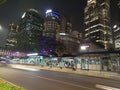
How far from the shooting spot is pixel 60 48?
95.4 m

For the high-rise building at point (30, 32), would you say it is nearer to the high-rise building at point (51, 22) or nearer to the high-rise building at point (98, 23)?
the high-rise building at point (51, 22)

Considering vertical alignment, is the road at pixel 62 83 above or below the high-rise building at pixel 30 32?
below

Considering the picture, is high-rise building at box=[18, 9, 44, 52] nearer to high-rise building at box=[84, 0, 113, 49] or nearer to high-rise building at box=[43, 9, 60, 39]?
high-rise building at box=[43, 9, 60, 39]

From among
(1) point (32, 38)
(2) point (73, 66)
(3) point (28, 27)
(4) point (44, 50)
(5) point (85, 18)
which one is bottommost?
(2) point (73, 66)

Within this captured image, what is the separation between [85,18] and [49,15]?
116 feet

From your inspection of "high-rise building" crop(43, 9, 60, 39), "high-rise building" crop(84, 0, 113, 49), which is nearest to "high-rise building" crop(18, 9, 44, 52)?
"high-rise building" crop(43, 9, 60, 39)

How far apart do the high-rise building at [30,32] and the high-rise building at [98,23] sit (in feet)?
131

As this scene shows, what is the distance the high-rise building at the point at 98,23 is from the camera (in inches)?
5689

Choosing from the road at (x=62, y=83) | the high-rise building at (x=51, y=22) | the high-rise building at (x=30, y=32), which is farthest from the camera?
the high-rise building at (x=51, y=22)

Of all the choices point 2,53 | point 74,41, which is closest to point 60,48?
point 2,53

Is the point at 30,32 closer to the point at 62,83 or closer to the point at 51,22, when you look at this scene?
the point at 51,22

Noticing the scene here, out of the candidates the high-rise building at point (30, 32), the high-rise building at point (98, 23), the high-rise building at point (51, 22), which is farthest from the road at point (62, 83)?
the high-rise building at point (51, 22)

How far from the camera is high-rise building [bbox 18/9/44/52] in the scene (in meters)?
99.4

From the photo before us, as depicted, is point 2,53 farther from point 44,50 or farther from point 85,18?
point 85,18
